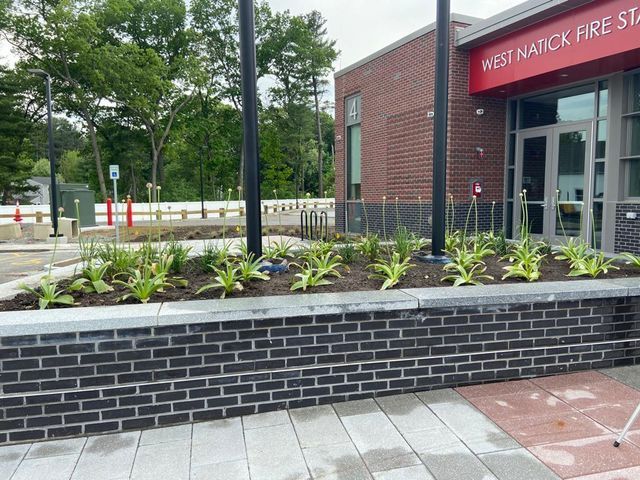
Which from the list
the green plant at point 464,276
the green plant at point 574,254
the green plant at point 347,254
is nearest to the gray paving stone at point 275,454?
the green plant at point 464,276

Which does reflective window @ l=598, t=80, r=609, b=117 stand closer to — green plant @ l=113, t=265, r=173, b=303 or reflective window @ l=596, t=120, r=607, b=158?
reflective window @ l=596, t=120, r=607, b=158

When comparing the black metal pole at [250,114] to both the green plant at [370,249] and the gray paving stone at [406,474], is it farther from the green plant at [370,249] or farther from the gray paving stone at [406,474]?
the gray paving stone at [406,474]

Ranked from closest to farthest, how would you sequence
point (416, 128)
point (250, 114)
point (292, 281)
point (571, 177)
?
point (292, 281)
point (250, 114)
point (571, 177)
point (416, 128)

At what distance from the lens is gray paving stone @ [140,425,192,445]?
292cm

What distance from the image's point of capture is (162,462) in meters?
2.66

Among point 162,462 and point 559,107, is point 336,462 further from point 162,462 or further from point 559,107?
point 559,107

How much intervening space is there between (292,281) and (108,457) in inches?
81.8

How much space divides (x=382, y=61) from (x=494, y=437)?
1229 cm

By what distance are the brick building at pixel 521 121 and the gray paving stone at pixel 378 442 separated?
4.52 m

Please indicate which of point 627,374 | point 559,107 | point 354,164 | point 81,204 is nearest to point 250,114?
point 627,374

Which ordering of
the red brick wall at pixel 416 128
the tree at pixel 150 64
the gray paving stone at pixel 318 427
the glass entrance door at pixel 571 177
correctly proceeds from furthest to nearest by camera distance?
the tree at pixel 150 64 < the red brick wall at pixel 416 128 < the glass entrance door at pixel 571 177 < the gray paving stone at pixel 318 427

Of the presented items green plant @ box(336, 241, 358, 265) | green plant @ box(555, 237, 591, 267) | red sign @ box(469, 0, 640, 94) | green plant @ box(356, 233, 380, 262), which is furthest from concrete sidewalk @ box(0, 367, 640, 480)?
red sign @ box(469, 0, 640, 94)

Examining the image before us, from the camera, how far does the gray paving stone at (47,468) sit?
2.54 meters

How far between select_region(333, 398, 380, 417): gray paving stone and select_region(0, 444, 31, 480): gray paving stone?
1952 millimetres
